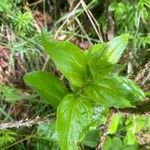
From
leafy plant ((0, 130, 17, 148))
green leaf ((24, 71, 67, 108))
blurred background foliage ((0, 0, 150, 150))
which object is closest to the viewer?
green leaf ((24, 71, 67, 108))

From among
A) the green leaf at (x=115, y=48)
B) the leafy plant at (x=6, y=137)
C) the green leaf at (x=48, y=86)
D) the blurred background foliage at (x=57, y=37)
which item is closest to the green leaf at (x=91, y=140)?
the blurred background foliage at (x=57, y=37)

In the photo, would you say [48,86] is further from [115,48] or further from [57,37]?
[57,37]

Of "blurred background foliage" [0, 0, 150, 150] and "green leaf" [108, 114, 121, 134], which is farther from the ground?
"blurred background foliage" [0, 0, 150, 150]

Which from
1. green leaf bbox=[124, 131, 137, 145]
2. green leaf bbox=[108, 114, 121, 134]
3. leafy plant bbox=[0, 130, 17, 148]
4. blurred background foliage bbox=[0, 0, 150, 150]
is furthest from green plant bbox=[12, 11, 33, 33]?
green leaf bbox=[124, 131, 137, 145]

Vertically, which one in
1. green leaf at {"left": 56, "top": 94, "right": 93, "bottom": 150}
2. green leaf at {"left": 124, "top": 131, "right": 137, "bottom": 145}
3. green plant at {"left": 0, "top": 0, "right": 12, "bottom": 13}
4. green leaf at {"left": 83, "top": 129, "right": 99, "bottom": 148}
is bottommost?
green leaf at {"left": 124, "top": 131, "right": 137, "bottom": 145}

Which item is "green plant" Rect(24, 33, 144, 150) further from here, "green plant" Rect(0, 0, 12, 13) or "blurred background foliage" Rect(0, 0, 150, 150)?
"green plant" Rect(0, 0, 12, 13)

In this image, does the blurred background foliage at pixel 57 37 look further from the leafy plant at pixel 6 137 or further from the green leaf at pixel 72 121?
the green leaf at pixel 72 121

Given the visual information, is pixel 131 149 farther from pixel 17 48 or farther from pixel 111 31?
pixel 17 48
